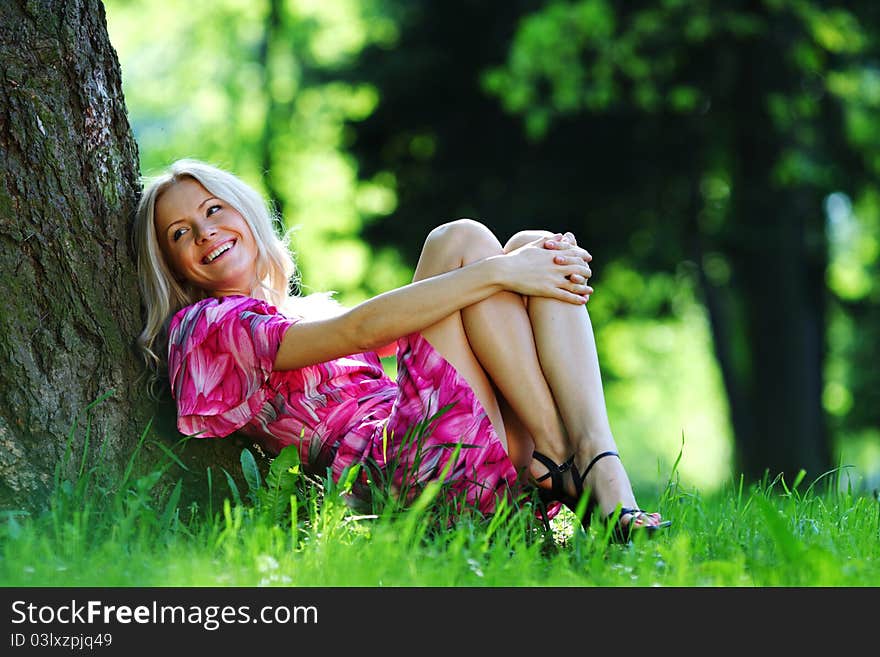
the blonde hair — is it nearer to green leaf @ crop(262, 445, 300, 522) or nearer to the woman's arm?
the woman's arm

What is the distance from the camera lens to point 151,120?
18.5m

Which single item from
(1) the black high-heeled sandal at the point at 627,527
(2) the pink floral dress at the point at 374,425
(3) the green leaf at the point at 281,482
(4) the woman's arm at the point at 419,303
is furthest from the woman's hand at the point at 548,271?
(3) the green leaf at the point at 281,482

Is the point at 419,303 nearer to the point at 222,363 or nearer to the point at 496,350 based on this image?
the point at 496,350

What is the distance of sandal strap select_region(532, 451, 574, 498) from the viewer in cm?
317

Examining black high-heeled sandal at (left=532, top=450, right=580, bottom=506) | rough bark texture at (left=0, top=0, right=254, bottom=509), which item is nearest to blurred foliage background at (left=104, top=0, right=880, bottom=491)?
black high-heeled sandal at (left=532, top=450, right=580, bottom=506)

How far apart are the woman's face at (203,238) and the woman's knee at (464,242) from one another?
26.2 inches

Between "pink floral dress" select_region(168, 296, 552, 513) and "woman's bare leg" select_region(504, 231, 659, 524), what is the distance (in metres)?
0.23

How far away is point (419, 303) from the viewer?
3.12 meters

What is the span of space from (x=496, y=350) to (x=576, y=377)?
256 mm

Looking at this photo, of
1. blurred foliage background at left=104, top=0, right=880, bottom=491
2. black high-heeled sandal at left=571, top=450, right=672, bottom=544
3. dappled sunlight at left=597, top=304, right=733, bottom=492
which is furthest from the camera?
dappled sunlight at left=597, top=304, right=733, bottom=492

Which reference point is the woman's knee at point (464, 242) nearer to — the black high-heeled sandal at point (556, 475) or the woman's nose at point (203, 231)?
the black high-heeled sandal at point (556, 475)
